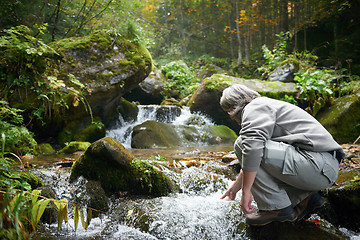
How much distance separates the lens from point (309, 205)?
1.92 meters

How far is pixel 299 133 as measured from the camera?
1.81m

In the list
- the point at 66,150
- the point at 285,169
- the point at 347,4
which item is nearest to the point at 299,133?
the point at 285,169

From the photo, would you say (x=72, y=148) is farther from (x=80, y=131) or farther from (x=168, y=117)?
(x=168, y=117)

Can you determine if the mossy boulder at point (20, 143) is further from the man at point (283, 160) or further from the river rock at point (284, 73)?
the river rock at point (284, 73)

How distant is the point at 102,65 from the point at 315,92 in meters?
6.39

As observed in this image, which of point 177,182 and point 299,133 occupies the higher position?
point 299,133

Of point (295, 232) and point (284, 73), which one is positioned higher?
point (284, 73)

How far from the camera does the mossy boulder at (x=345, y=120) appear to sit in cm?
604

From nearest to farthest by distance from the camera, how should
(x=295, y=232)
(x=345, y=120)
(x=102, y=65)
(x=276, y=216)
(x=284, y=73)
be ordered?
(x=276, y=216) < (x=295, y=232) < (x=345, y=120) < (x=102, y=65) < (x=284, y=73)

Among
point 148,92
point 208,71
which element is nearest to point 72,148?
point 148,92

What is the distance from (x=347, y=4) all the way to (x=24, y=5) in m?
12.5

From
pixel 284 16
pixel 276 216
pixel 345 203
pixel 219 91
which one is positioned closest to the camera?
pixel 276 216

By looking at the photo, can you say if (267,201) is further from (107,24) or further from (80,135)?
(107,24)

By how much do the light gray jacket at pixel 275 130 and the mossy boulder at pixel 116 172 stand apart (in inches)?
67.3
